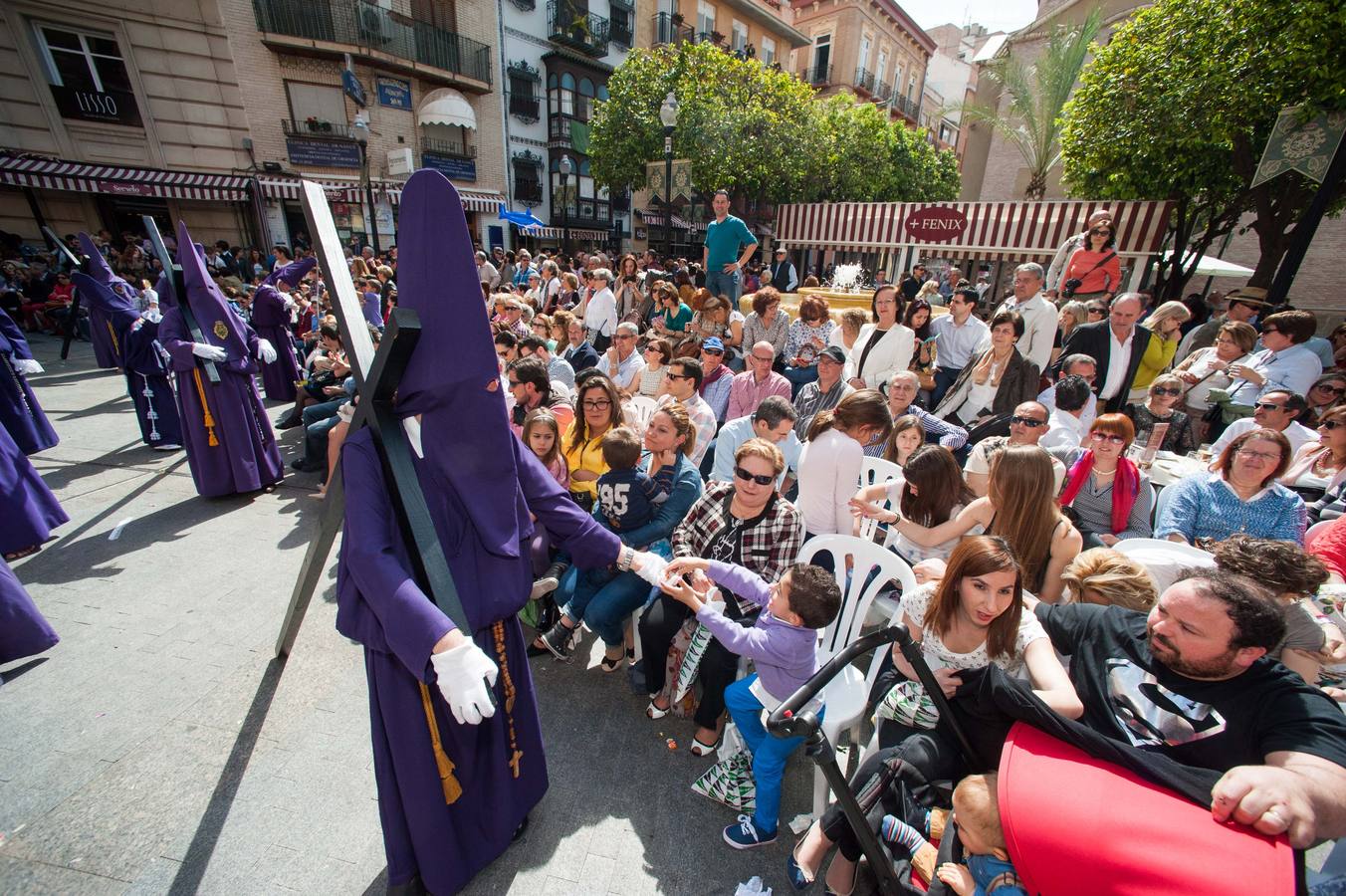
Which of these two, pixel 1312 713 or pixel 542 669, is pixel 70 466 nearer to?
pixel 542 669

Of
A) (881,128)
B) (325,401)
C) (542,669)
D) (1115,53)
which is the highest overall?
(881,128)

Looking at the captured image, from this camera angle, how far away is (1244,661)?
62.9 inches

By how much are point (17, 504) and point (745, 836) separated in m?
5.38

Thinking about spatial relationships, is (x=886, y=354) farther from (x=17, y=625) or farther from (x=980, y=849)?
(x=17, y=625)

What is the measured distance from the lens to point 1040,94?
18.4 m

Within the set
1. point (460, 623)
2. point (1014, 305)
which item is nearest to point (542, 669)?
point (460, 623)

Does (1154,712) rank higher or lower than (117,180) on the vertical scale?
lower

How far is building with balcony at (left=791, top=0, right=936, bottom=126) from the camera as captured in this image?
32688 mm

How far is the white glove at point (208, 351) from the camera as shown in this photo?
4504 mm

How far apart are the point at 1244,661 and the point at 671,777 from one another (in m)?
2.19

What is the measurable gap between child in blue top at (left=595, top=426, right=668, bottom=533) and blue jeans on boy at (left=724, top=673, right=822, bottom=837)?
1.24 m

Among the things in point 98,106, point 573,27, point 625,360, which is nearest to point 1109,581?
point 625,360

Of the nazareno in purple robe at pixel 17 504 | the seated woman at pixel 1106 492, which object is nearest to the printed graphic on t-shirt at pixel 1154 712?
the seated woman at pixel 1106 492

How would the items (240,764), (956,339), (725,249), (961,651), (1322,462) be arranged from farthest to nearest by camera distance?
(725,249) → (956,339) → (1322,462) → (240,764) → (961,651)
